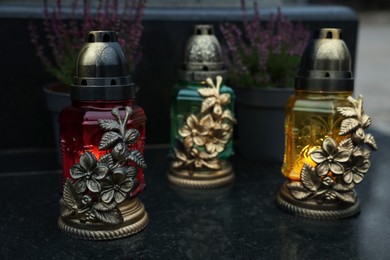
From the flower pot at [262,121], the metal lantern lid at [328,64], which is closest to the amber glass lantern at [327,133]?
the metal lantern lid at [328,64]

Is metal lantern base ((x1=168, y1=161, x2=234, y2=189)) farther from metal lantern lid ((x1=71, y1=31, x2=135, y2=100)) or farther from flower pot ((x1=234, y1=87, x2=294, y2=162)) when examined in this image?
metal lantern lid ((x1=71, y1=31, x2=135, y2=100))

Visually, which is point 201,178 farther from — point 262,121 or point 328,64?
point 328,64

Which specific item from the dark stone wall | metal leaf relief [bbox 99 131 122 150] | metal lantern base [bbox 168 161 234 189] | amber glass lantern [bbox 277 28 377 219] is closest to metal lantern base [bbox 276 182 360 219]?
amber glass lantern [bbox 277 28 377 219]

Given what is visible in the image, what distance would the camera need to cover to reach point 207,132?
6.54ft

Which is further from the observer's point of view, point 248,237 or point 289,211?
point 289,211

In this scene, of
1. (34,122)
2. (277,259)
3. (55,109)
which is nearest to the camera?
(277,259)

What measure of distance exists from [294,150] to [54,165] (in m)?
1.11

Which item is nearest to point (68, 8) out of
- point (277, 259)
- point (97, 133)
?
point (97, 133)

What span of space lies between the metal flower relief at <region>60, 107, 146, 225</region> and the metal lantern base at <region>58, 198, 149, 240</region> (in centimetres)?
2

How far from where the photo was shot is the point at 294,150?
1.79m

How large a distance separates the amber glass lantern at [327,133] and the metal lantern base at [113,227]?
0.54m

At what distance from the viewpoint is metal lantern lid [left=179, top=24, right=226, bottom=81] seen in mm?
1991

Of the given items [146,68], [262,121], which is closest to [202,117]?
[262,121]

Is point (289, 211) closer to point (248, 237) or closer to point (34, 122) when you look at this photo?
point (248, 237)
